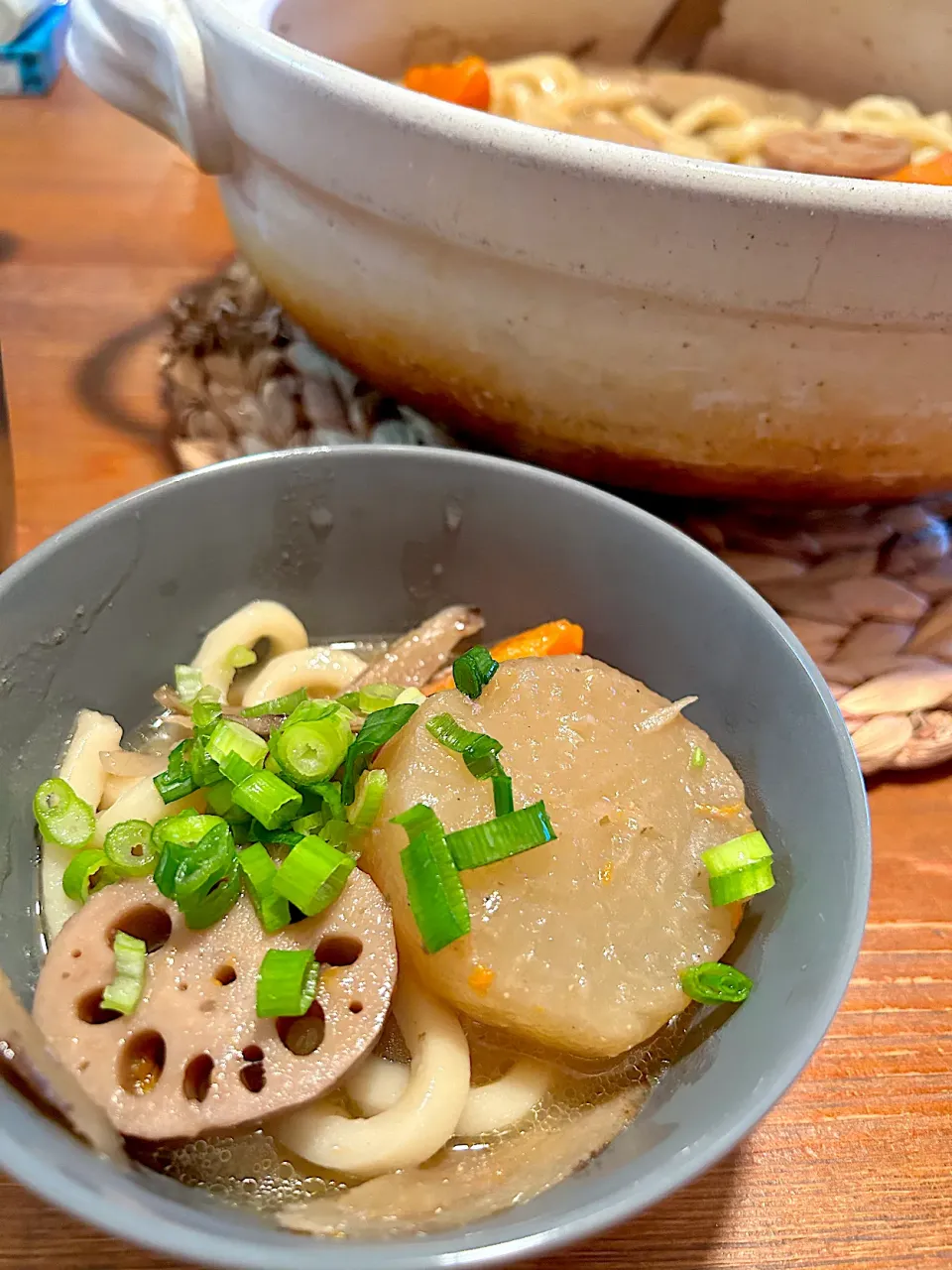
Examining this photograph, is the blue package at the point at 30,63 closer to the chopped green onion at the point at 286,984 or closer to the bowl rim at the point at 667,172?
the bowl rim at the point at 667,172

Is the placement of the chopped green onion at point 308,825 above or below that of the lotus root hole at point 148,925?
above

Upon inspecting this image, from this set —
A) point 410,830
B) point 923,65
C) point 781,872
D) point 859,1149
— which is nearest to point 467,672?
point 410,830

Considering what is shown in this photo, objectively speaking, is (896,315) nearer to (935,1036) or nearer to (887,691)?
(887,691)

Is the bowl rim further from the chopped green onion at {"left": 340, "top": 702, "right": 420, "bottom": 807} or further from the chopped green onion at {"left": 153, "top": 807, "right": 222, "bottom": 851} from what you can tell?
the chopped green onion at {"left": 153, "top": 807, "right": 222, "bottom": 851}

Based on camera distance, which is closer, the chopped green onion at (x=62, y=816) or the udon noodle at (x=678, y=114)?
the chopped green onion at (x=62, y=816)

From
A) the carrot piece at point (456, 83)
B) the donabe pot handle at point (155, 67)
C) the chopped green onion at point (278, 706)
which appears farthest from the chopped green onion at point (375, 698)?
the carrot piece at point (456, 83)

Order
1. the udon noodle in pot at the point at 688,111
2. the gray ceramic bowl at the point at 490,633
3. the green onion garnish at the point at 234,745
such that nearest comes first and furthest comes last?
the gray ceramic bowl at the point at 490,633, the green onion garnish at the point at 234,745, the udon noodle in pot at the point at 688,111

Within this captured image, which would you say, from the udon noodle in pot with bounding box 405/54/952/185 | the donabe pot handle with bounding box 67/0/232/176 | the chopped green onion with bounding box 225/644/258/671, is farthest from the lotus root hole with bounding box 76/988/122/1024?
the udon noodle in pot with bounding box 405/54/952/185


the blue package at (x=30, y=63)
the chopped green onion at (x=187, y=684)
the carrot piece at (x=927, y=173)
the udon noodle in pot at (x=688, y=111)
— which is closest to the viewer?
the chopped green onion at (x=187, y=684)

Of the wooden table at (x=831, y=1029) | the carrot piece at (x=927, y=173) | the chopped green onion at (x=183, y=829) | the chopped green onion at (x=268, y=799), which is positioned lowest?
the wooden table at (x=831, y=1029)
